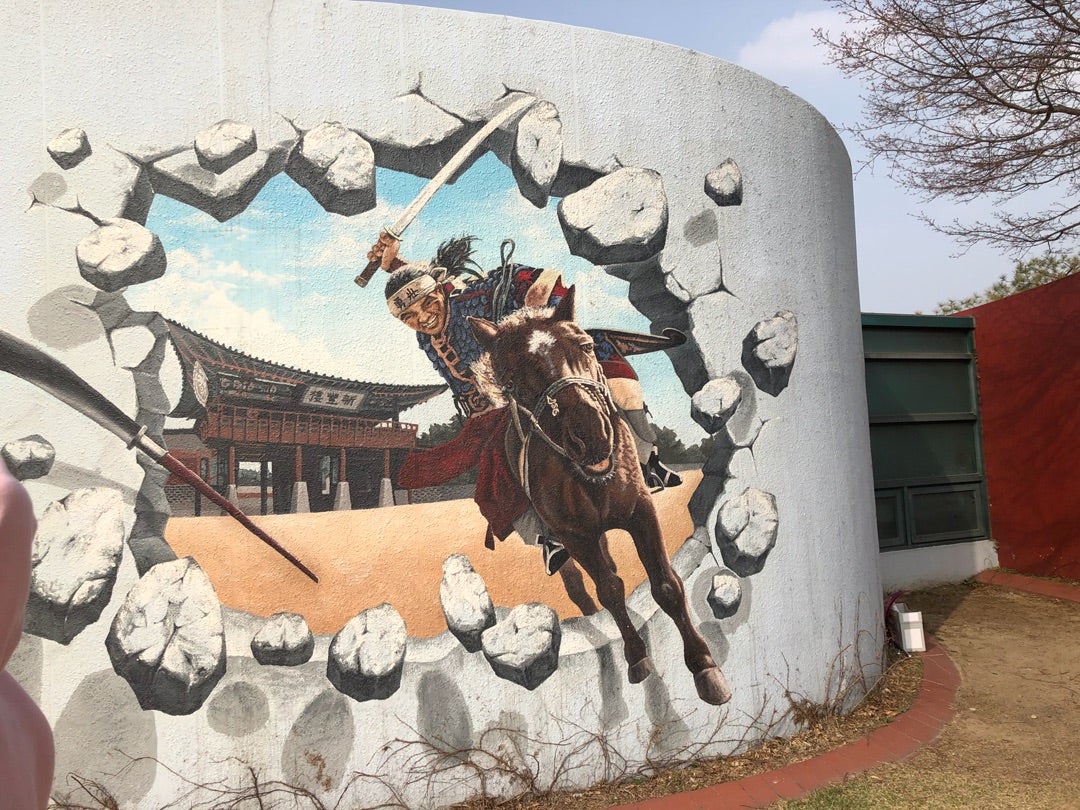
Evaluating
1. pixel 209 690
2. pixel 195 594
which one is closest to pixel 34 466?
pixel 195 594

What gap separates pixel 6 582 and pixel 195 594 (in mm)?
2458

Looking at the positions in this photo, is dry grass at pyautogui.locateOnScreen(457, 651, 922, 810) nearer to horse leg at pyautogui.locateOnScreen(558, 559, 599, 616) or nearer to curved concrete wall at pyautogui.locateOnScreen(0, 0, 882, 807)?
curved concrete wall at pyautogui.locateOnScreen(0, 0, 882, 807)

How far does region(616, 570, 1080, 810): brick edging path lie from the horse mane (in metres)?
1.99

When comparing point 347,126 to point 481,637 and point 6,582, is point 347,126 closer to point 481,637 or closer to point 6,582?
point 481,637

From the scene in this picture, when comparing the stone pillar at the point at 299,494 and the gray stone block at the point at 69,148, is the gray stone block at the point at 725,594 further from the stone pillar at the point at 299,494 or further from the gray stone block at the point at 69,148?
the gray stone block at the point at 69,148

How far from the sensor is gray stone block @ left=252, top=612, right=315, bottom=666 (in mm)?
3486

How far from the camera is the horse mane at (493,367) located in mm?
3916

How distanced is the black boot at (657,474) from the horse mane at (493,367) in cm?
80

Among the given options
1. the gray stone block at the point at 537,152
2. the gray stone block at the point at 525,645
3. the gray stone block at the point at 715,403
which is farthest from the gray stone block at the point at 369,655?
the gray stone block at the point at 537,152

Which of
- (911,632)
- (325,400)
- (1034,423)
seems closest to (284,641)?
(325,400)

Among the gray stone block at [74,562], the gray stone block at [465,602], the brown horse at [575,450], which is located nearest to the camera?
the gray stone block at [74,562]

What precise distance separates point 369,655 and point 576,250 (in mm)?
2140

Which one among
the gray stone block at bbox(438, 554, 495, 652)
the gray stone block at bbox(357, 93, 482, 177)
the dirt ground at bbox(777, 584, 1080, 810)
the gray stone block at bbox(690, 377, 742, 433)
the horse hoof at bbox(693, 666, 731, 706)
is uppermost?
the gray stone block at bbox(357, 93, 482, 177)

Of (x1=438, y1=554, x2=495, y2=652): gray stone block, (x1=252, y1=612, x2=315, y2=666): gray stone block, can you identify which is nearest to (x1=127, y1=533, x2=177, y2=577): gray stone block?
(x1=252, y1=612, x2=315, y2=666): gray stone block
